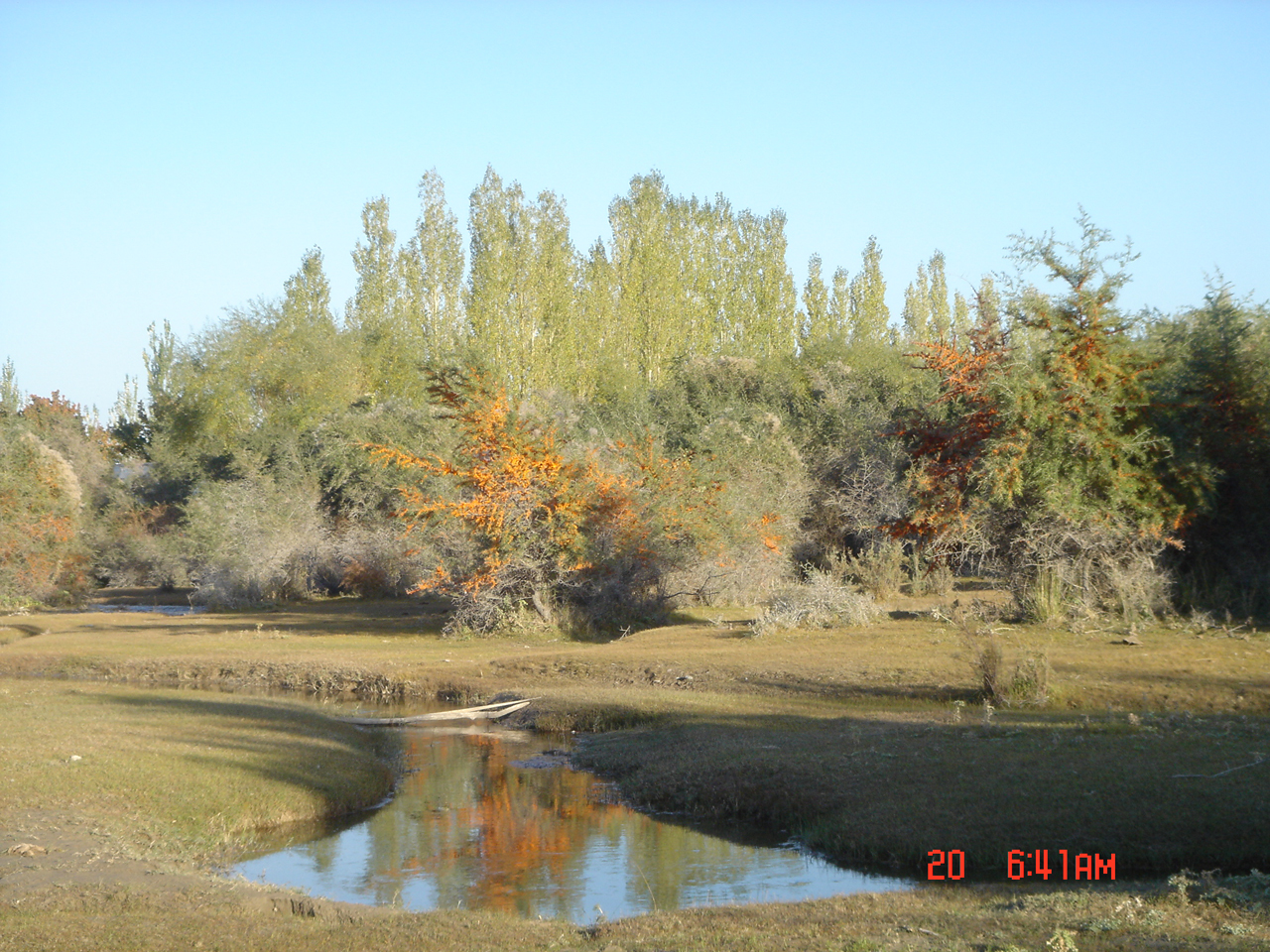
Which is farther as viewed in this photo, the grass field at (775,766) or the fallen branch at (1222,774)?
the fallen branch at (1222,774)

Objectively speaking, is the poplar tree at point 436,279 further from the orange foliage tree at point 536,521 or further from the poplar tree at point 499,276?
the orange foliage tree at point 536,521

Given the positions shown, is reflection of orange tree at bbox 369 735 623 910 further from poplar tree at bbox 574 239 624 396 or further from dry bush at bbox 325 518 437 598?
poplar tree at bbox 574 239 624 396

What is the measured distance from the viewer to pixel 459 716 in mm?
18703

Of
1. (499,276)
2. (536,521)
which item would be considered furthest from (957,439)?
(499,276)

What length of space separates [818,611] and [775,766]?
460 inches

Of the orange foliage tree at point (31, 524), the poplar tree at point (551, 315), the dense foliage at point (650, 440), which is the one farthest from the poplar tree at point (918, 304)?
the orange foliage tree at point (31, 524)

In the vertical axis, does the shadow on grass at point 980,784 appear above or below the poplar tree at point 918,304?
below

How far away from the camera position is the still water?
9789mm

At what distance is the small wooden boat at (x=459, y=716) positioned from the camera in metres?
18.1

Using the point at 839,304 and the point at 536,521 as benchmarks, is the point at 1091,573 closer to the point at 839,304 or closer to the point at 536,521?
the point at 536,521

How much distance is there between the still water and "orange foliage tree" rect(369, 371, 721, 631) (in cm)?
1298

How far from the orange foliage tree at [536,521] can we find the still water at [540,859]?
1298 cm

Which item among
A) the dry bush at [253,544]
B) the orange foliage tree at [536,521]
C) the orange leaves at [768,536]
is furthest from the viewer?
the dry bush at [253,544]

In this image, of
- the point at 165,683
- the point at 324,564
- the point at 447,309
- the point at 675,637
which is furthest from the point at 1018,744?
the point at 447,309
